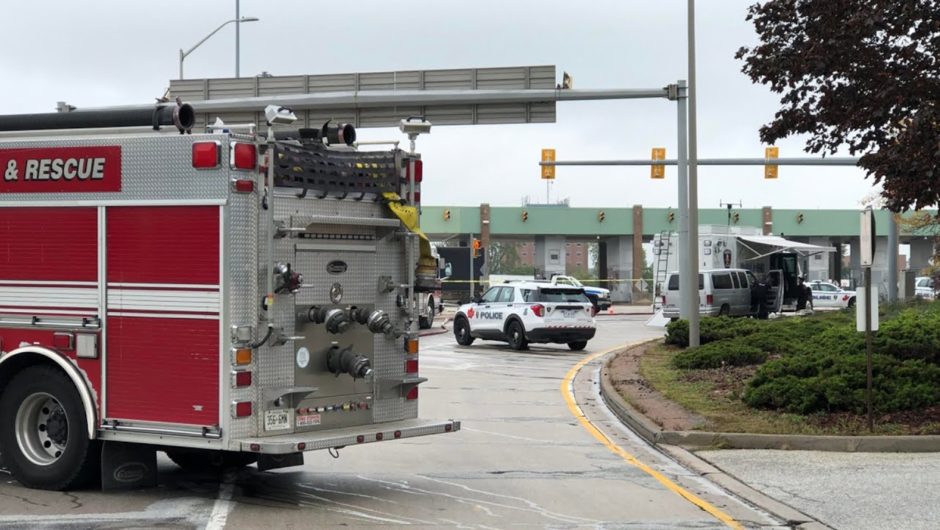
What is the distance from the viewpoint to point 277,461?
10875mm

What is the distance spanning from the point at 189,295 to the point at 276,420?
47.7 inches

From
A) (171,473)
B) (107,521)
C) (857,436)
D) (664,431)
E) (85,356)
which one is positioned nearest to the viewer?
(107,521)

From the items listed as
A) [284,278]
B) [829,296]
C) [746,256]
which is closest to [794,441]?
[284,278]

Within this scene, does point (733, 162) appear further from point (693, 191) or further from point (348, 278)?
point (348, 278)

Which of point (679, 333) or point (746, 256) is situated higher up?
point (746, 256)

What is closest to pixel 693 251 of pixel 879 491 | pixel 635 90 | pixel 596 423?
pixel 635 90

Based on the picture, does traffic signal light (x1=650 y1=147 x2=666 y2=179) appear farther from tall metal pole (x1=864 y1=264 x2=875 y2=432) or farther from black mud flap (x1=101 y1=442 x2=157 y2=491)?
black mud flap (x1=101 y1=442 x2=157 y2=491)

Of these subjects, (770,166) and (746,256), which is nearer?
(770,166)

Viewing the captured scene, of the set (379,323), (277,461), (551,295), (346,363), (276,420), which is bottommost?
(277,461)

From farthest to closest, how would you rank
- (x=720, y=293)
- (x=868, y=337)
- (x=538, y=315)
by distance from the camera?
(x=720, y=293), (x=538, y=315), (x=868, y=337)

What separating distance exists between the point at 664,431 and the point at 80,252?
283 inches

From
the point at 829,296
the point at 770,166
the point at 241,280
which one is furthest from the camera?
the point at 829,296

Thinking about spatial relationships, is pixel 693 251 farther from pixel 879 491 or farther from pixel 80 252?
pixel 80 252

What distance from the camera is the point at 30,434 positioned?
34.1 ft
